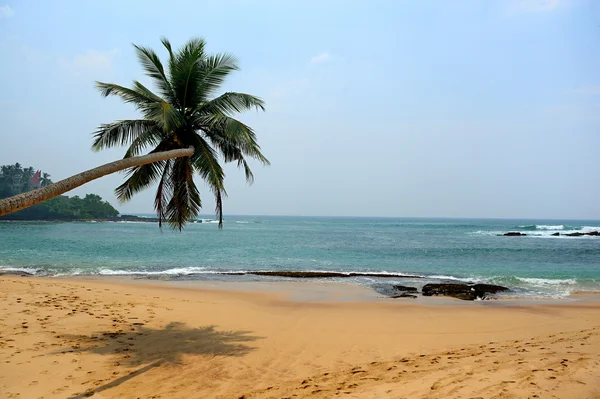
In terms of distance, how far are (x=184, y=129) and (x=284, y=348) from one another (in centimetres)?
522

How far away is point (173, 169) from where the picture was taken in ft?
31.7

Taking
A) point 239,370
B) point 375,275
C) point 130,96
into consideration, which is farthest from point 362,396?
point 375,275

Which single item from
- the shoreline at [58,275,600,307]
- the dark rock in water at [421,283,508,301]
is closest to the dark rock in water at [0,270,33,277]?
the shoreline at [58,275,600,307]

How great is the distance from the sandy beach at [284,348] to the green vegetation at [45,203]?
8885cm

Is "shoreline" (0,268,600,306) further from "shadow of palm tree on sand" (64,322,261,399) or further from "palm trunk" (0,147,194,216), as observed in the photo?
"palm trunk" (0,147,194,216)

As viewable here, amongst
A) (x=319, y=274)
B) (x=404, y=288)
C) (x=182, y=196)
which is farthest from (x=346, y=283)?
(x=182, y=196)

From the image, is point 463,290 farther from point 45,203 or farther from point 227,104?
point 45,203

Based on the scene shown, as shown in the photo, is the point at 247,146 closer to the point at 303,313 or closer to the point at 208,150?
the point at 208,150

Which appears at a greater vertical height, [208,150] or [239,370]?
[208,150]

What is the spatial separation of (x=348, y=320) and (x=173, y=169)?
6232 mm

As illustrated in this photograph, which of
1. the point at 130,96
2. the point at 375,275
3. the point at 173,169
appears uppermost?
the point at 130,96

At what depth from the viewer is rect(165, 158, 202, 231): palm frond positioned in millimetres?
9469

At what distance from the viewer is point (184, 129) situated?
9.16 meters

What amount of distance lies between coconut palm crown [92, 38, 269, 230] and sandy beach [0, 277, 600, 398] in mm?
3067
